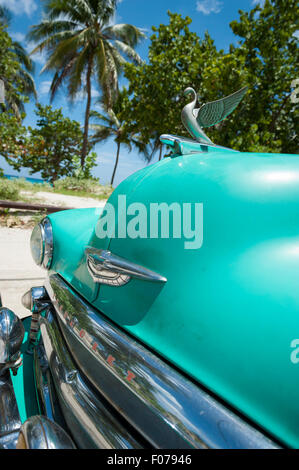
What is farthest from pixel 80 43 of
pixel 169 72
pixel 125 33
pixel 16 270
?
pixel 16 270

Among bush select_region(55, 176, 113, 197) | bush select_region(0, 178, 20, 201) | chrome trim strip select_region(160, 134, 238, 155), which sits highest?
bush select_region(55, 176, 113, 197)

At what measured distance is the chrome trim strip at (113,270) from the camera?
852 mm

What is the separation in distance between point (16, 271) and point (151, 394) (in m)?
3.46

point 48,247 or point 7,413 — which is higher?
point 48,247

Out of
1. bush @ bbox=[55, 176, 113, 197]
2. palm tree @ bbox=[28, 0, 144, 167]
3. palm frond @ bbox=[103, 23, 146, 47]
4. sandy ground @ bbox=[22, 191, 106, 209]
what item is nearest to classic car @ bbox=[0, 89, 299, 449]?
sandy ground @ bbox=[22, 191, 106, 209]

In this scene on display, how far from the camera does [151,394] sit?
66 cm

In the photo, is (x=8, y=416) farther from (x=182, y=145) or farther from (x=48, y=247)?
(x=182, y=145)

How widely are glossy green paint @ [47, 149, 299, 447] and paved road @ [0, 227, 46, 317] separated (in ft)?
6.82

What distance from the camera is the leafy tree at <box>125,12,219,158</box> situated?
9.28 meters

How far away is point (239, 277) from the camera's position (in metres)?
0.71

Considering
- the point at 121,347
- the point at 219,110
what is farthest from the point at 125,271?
the point at 219,110

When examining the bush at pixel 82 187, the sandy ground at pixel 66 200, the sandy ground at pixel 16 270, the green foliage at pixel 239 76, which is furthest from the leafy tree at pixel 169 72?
the sandy ground at pixel 16 270

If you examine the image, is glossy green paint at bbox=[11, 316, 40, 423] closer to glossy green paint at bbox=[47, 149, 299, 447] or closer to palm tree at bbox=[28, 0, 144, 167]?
glossy green paint at bbox=[47, 149, 299, 447]

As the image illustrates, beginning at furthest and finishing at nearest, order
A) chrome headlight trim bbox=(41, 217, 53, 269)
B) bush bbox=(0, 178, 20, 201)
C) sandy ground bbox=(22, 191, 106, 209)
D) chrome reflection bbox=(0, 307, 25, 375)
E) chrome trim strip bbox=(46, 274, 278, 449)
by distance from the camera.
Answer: sandy ground bbox=(22, 191, 106, 209) < bush bbox=(0, 178, 20, 201) < chrome headlight trim bbox=(41, 217, 53, 269) < chrome reflection bbox=(0, 307, 25, 375) < chrome trim strip bbox=(46, 274, 278, 449)
